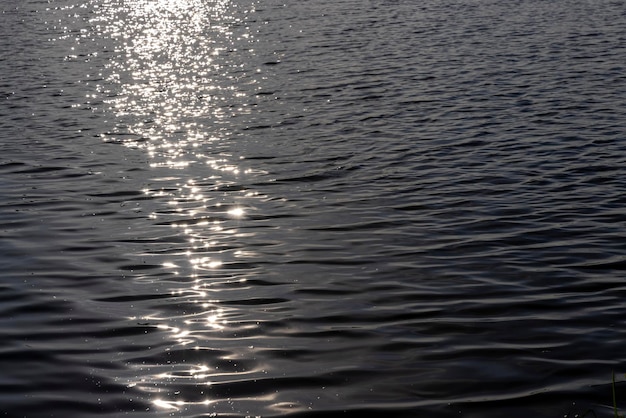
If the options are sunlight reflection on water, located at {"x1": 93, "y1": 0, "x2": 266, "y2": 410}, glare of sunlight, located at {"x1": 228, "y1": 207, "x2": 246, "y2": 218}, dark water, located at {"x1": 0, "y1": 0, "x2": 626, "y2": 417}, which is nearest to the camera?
dark water, located at {"x1": 0, "y1": 0, "x2": 626, "y2": 417}

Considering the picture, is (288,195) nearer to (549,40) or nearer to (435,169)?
(435,169)

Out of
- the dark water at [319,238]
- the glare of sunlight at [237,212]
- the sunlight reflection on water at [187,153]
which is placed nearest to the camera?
the dark water at [319,238]

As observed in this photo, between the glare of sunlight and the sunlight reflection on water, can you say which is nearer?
the sunlight reflection on water

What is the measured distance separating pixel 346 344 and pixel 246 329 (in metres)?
1.30

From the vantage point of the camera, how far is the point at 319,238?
1409cm

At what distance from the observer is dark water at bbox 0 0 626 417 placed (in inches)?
367

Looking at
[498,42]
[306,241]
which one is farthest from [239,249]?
[498,42]

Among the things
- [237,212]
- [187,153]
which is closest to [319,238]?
[237,212]

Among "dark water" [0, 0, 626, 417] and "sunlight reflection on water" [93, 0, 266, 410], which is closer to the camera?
"dark water" [0, 0, 626, 417]

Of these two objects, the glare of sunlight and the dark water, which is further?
the glare of sunlight

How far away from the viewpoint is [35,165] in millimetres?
19453

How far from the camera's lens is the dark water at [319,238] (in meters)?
9.32

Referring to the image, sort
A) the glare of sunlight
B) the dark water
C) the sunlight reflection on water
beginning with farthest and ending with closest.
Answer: the glare of sunlight → the sunlight reflection on water → the dark water

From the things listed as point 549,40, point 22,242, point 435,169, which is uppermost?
point 22,242
